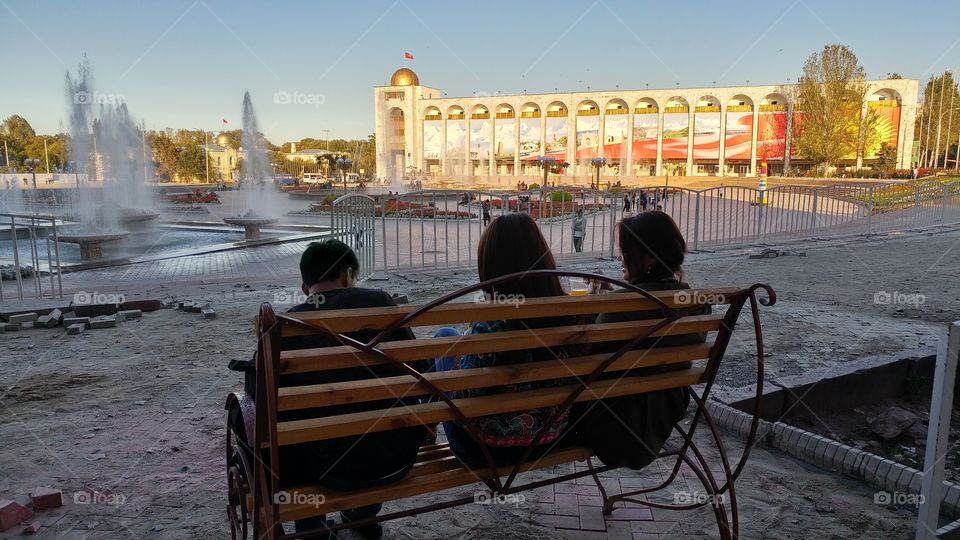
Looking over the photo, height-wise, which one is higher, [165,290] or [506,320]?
[506,320]

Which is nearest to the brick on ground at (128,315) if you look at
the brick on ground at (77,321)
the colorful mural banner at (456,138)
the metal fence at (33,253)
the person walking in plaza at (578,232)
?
the brick on ground at (77,321)

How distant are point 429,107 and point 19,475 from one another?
77617mm

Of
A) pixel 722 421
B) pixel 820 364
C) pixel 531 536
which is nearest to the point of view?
pixel 531 536

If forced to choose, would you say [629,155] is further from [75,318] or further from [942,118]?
[75,318]

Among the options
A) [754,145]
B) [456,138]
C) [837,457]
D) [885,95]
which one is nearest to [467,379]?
[837,457]

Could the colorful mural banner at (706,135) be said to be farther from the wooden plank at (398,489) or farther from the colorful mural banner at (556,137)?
the wooden plank at (398,489)

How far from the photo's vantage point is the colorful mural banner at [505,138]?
237 ft

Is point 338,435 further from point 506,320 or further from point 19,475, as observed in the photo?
point 19,475

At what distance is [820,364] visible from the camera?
16.7ft

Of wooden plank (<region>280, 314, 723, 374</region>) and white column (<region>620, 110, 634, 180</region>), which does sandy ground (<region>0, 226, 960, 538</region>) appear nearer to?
wooden plank (<region>280, 314, 723, 374</region>)

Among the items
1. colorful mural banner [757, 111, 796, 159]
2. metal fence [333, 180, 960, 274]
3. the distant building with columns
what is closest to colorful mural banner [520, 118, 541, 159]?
the distant building with columns

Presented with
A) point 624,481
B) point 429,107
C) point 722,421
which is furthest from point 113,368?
point 429,107

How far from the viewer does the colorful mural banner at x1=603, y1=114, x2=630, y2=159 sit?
2645 inches

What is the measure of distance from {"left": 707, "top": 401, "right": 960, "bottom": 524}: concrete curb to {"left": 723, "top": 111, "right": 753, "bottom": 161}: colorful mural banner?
210ft
